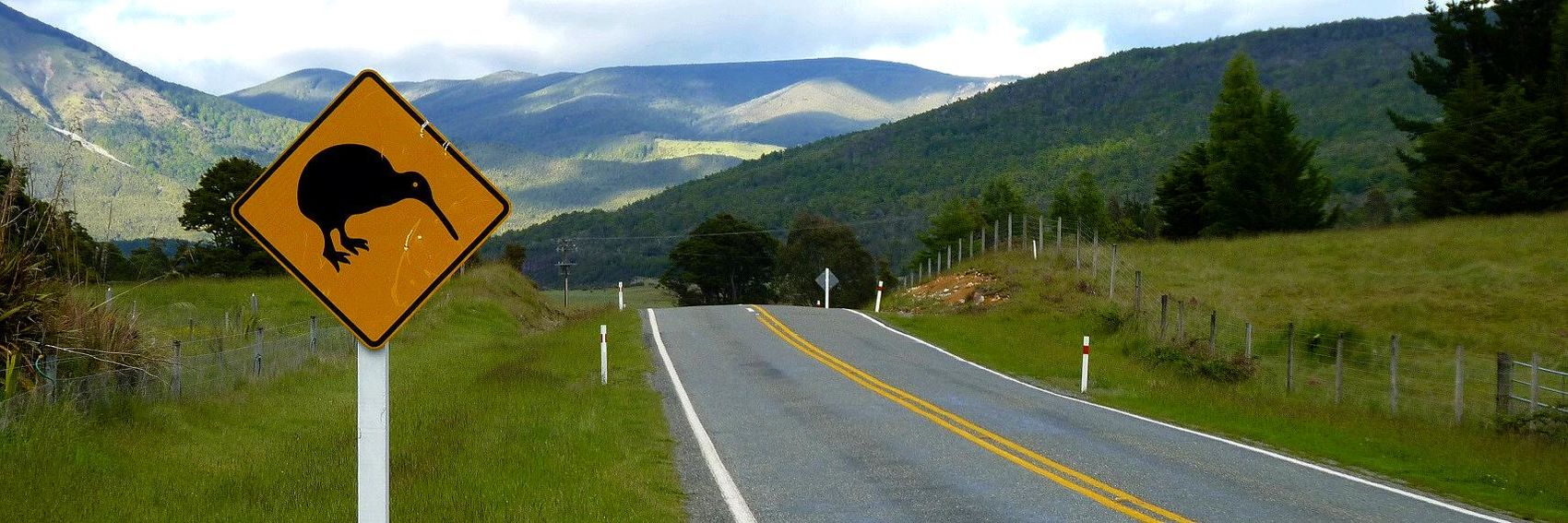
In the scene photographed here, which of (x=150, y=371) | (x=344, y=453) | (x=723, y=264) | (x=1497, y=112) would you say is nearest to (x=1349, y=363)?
(x=344, y=453)

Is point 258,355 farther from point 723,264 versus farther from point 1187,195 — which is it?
point 723,264

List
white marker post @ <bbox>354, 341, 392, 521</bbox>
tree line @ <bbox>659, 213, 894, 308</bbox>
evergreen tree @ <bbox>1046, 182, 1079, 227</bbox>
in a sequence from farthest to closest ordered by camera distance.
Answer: tree line @ <bbox>659, 213, 894, 308</bbox>
evergreen tree @ <bbox>1046, 182, 1079, 227</bbox>
white marker post @ <bbox>354, 341, 392, 521</bbox>

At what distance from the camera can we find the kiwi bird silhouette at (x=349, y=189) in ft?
17.0

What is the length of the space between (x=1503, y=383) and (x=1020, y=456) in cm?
808

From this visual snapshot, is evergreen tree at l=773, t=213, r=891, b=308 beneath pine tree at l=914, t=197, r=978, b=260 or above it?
beneath

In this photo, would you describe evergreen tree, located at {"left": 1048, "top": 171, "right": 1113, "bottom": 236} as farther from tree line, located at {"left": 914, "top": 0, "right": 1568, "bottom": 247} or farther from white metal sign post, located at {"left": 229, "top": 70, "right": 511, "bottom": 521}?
white metal sign post, located at {"left": 229, "top": 70, "right": 511, "bottom": 521}

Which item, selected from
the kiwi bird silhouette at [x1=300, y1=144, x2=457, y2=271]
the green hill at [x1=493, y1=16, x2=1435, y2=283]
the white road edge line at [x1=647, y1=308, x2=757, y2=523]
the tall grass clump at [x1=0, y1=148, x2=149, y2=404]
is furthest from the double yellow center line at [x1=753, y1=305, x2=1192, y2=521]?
the green hill at [x1=493, y1=16, x2=1435, y2=283]

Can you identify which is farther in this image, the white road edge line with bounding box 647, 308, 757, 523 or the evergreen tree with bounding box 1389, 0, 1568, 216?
the evergreen tree with bounding box 1389, 0, 1568, 216

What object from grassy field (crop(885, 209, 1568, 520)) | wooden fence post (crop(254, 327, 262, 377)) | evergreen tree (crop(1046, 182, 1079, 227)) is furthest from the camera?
evergreen tree (crop(1046, 182, 1079, 227))

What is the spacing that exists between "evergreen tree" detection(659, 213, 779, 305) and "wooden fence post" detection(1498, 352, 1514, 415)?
8649 cm

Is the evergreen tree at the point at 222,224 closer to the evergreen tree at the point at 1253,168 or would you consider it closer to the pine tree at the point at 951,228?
the evergreen tree at the point at 1253,168

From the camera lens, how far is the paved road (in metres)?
10.1

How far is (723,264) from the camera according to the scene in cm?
10262

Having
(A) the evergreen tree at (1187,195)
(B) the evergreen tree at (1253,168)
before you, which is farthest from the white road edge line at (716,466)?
(A) the evergreen tree at (1187,195)
